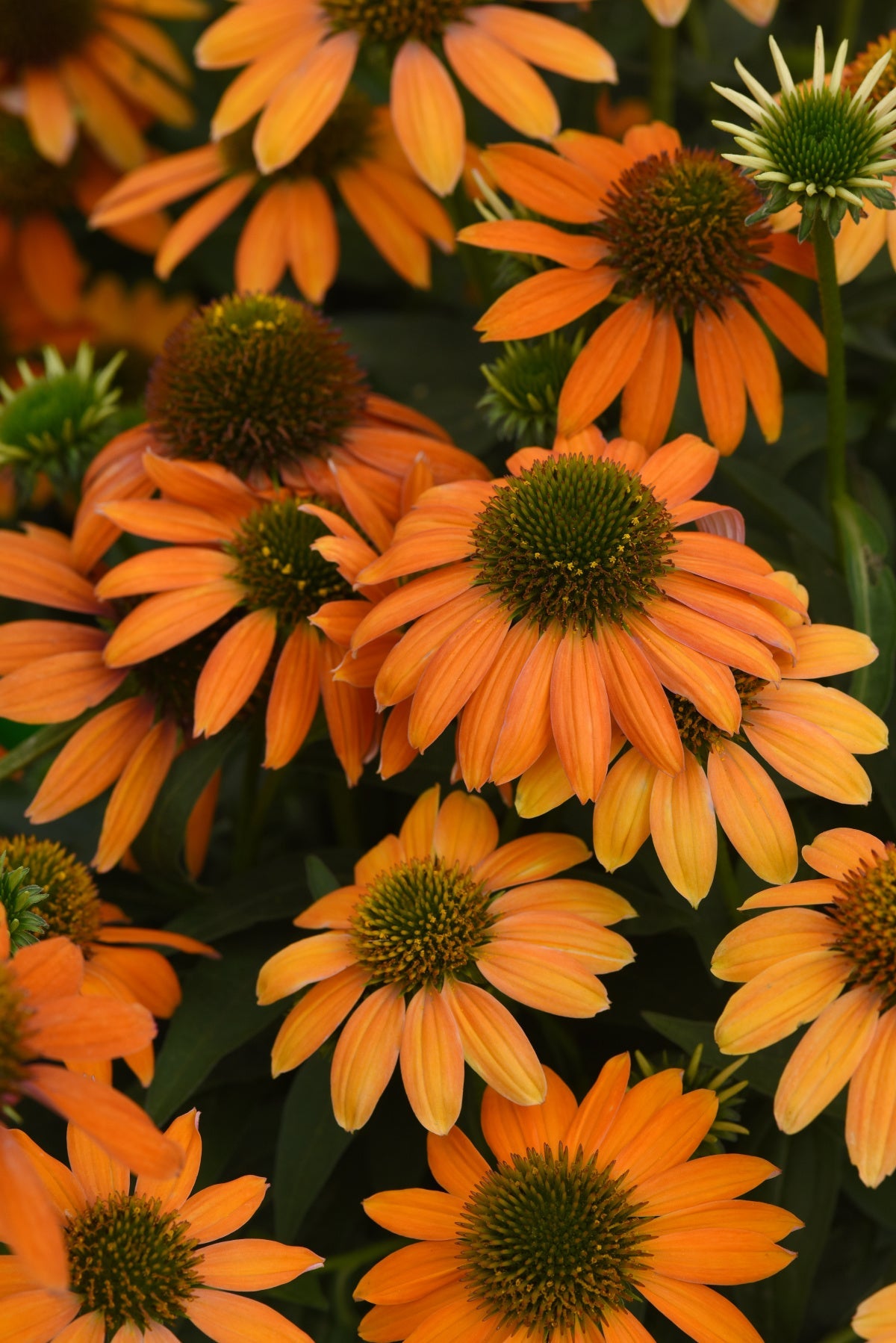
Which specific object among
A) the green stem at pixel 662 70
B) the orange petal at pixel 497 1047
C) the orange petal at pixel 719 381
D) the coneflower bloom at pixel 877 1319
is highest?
the green stem at pixel 662 70

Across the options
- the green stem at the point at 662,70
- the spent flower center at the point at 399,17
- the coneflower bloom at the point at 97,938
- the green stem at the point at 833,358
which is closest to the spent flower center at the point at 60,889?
the coneflower bloom at the point at 97,938

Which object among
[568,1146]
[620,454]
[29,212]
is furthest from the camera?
[29,212]

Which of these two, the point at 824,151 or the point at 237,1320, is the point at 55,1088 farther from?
the point at 824,151

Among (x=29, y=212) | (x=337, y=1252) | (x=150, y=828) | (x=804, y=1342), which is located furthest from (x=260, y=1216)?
(x=29, y=212)

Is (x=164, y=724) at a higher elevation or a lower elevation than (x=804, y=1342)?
higher

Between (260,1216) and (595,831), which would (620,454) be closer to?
(595,831)

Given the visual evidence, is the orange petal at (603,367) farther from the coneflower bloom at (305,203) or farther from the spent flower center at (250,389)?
the coneflower bloom at (305,203)
